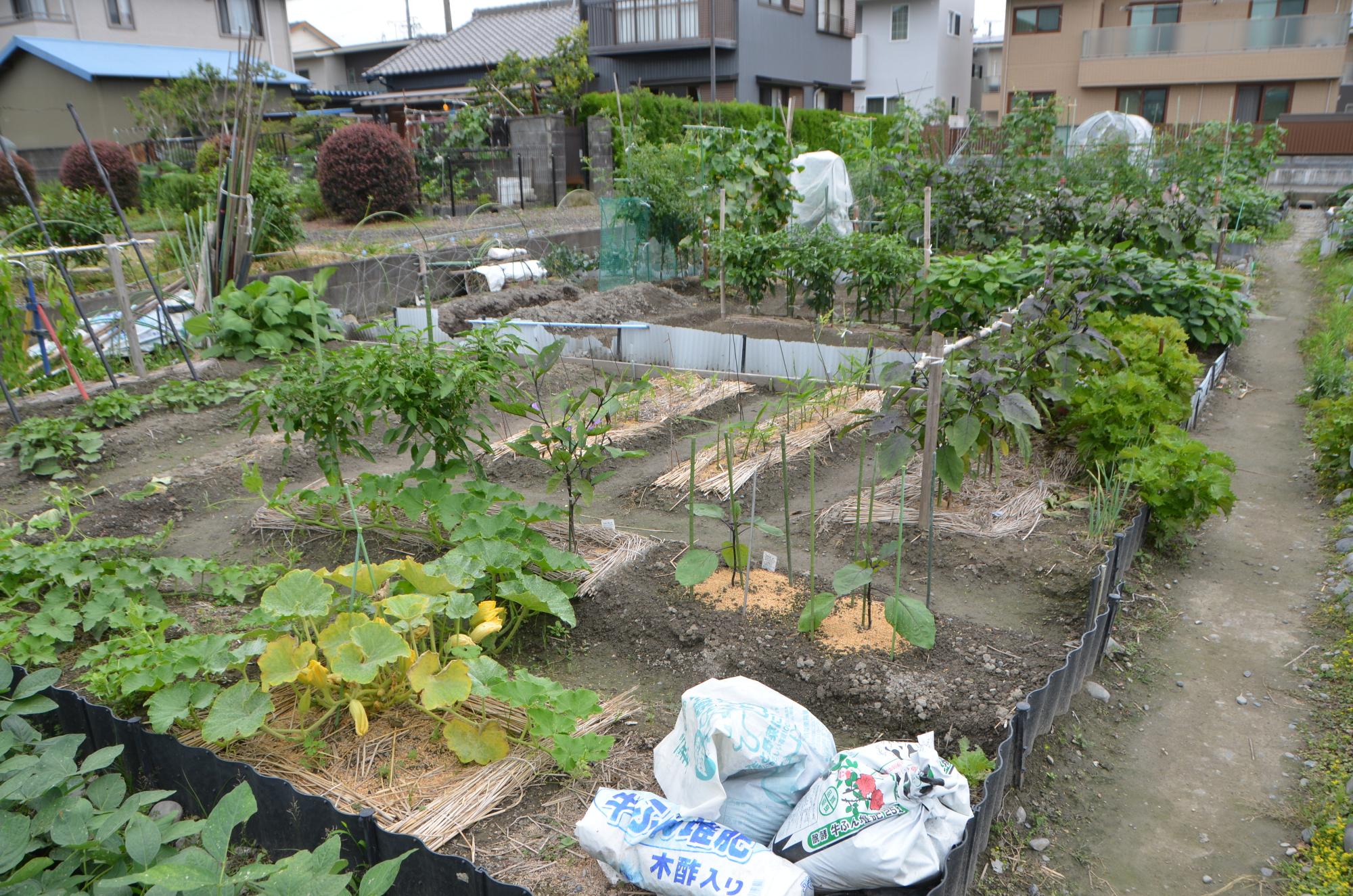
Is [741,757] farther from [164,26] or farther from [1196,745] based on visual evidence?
[164,26]

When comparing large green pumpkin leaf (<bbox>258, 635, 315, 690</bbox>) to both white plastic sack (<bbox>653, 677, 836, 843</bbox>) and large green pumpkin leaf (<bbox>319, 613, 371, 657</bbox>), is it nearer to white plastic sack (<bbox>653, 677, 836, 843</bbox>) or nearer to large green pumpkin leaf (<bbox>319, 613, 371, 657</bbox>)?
large green pumpkin leaf (<bbox>319, 613, 371, 657</bbox>)

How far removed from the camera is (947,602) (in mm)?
3600

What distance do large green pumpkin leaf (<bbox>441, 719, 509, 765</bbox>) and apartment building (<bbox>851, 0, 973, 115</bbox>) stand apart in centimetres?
2695

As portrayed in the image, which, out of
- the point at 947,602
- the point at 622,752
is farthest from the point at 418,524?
the point at 947,602

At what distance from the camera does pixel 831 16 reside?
918 inches

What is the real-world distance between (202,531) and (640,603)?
7.74 feet

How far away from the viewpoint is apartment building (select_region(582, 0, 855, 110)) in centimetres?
1970

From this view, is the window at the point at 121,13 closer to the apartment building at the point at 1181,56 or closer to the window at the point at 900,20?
the window at the point at 900,20

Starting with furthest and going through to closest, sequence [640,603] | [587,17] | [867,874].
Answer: [587,17] < [640,603] < [867,874]

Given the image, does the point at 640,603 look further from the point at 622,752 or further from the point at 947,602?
the point at 947,602

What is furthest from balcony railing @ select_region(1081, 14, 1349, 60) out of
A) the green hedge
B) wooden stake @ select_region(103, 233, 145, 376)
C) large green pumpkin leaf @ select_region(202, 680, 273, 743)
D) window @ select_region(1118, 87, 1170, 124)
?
large green pumpkin leaf @ select_region(202, 680, 273, 743)

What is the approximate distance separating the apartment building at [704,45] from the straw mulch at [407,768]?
1796 cm

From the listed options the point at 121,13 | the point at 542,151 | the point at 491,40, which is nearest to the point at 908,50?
the point at 491,40

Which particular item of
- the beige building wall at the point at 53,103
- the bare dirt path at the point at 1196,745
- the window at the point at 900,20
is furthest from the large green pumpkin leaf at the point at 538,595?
the window at the point at 900,20
